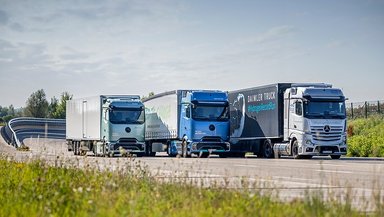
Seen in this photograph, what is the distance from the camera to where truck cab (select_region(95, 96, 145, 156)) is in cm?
4369

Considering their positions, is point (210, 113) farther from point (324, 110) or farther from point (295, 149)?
point (324, 110)

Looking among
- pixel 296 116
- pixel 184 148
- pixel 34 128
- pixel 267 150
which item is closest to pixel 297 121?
pixel 296 116

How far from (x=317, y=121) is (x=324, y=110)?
62 centimetres

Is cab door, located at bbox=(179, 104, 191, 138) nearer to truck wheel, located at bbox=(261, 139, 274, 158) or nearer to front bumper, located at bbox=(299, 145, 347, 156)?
truck wheel, located at bbox=(261, 139, 274, 158)

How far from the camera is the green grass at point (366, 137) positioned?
42.7 meters

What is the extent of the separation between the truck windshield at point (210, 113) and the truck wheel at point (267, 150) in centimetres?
292

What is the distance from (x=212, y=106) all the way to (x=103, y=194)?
97.4ft

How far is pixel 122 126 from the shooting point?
145ft

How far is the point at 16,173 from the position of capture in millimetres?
17781

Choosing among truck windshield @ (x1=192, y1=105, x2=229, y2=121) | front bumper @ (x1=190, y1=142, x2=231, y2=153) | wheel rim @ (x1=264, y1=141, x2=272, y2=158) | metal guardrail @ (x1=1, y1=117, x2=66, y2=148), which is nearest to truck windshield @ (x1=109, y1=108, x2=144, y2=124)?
truck windshield @ (x1=192, y1=105, x2=229, y2=121)

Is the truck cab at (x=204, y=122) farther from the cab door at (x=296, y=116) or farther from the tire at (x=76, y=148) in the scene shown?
the tire at (x=76, y=148)

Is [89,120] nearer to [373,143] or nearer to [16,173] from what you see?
[373,143]

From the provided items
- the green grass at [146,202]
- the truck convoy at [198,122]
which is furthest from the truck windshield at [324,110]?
the green grass at [146,202]

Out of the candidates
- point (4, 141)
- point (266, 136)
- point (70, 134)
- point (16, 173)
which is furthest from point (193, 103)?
point (4, 141)
